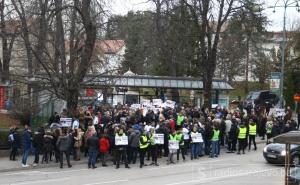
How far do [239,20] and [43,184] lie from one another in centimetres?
2346

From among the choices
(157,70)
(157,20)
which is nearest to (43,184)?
(157,20)

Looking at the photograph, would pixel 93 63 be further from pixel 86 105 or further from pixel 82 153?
pixel 82 153

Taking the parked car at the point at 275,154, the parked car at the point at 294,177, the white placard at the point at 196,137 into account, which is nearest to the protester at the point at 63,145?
the white placard at the point at 196,137

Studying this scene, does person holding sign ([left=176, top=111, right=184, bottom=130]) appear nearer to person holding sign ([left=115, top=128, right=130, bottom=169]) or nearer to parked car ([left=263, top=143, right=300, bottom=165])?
person holding sign ([left=115, top=128, right=130, bottom=169])

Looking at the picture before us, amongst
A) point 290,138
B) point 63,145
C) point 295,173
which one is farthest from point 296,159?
point 290,138

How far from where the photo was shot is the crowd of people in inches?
990

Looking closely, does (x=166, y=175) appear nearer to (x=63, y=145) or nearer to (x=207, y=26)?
(x=63, y=145)

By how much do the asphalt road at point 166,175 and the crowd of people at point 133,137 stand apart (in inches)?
29.2

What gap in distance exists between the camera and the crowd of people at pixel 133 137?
25.2 meters

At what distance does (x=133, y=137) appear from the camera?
992 inches

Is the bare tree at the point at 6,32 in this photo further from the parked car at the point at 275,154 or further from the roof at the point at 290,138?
the roof at the point at 290,138

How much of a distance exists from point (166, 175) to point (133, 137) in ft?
10.5

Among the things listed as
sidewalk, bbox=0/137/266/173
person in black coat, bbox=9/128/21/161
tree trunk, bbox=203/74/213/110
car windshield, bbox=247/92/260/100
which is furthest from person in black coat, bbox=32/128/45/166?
car windshield, bbox=247/92/260/100

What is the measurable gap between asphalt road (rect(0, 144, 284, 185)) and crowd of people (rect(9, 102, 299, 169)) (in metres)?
0.74
